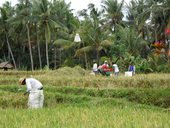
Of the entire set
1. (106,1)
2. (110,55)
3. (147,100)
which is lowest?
(147,100)

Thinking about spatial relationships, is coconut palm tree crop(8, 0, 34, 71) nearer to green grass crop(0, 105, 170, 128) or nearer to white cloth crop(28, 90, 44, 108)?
white cloth crop(28, 90, 44, 108)

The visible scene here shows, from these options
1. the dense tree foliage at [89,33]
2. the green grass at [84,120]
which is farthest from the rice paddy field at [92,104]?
the dense tree foliage at [89,33]

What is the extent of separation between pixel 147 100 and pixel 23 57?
3048cm

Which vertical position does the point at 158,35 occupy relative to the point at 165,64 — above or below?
above

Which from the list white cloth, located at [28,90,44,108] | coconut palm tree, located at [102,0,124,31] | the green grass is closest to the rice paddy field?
the green grass

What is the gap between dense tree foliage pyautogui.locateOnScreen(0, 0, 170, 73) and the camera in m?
26.6

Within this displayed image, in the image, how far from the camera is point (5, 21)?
36406 mm

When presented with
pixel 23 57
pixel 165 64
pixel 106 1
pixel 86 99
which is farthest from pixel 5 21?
pixel 86 99

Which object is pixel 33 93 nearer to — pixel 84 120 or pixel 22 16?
pixel 84 120

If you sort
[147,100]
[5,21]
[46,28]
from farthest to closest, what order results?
[5,21] < [46,28] < [147,100]

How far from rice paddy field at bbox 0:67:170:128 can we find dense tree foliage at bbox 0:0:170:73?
7850 mm

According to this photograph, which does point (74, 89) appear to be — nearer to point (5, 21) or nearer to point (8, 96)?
point (8, 96)

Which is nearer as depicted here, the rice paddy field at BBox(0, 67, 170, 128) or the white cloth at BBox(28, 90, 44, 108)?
the rice paddy field at BBox(0, 67, 170, 128)

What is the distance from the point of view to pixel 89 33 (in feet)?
95.8
